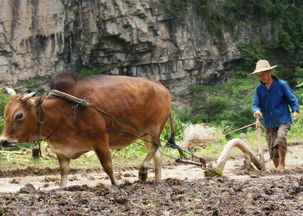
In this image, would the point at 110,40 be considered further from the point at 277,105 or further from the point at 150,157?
the point at 150,157

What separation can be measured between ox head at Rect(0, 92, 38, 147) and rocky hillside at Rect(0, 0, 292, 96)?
1269 inches

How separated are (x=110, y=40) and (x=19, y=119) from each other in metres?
33.0

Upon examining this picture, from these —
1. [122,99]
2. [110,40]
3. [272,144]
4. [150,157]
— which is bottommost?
[110,40]

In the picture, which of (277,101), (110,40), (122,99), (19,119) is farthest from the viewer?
(110,40)

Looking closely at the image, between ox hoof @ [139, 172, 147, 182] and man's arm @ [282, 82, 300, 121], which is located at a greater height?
man's arm @ [282, 82, 300, 121]

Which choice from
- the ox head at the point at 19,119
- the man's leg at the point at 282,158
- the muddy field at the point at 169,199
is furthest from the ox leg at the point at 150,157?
the man's leg at the point at 282,158

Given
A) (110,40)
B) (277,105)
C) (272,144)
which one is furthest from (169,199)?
(110,40)

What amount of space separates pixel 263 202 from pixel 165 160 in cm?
753

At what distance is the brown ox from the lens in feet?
21.0

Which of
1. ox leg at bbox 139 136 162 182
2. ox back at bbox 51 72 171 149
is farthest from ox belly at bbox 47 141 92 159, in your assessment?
ox leg at bbox 139 136 162 182

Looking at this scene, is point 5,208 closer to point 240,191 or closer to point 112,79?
point 240,191

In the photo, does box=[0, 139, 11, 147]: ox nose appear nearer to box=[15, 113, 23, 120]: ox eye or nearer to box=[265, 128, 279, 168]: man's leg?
box=[15, 113, 23, 120]: ox eye

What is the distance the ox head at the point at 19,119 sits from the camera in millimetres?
6324

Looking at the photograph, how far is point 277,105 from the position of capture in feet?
26.8
